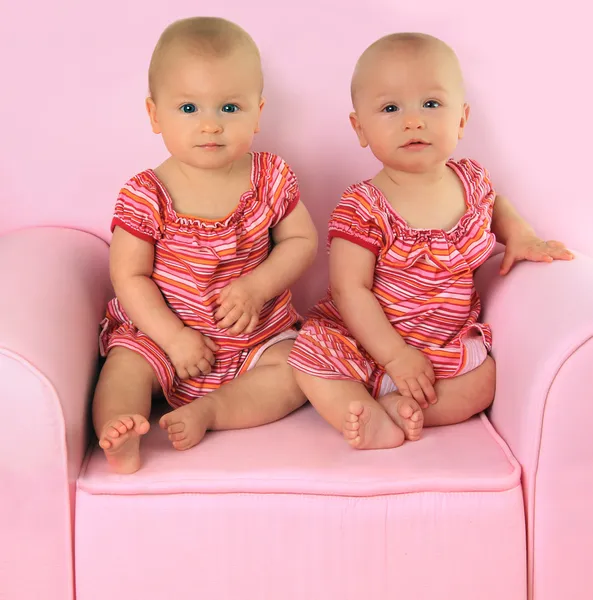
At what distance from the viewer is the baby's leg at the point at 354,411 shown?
118 centimetres

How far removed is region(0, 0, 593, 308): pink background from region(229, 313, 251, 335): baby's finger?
13.9 inches

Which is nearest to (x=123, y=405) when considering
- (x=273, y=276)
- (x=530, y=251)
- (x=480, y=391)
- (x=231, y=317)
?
(x=231, y=317)

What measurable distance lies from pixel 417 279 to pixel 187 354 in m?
0.38

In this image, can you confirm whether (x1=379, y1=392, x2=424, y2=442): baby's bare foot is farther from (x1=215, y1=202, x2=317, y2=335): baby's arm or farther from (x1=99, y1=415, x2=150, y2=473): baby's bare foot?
(x1=99, y1=415, x2=150, y2=473): baby's bare foot

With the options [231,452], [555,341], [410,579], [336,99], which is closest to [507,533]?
[410,579]

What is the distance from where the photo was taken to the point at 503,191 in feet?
5.39

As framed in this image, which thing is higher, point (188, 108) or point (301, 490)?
point (188, 108)

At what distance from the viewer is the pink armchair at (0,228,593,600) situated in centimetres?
110

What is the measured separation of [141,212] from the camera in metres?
1.33

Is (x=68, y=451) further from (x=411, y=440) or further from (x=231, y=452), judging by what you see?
(x=411, y=440)

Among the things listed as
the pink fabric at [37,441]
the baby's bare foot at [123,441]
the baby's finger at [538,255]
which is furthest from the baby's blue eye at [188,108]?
the baby's finger at [538,255]

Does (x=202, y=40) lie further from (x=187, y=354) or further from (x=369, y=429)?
(x=369, y=429)

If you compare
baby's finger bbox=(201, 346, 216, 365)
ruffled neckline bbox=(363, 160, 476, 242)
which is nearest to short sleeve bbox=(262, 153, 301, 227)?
ruffled neckline bbox=(363, 160, 476, 242)

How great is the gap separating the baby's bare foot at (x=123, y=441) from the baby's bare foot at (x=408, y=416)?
357mm
